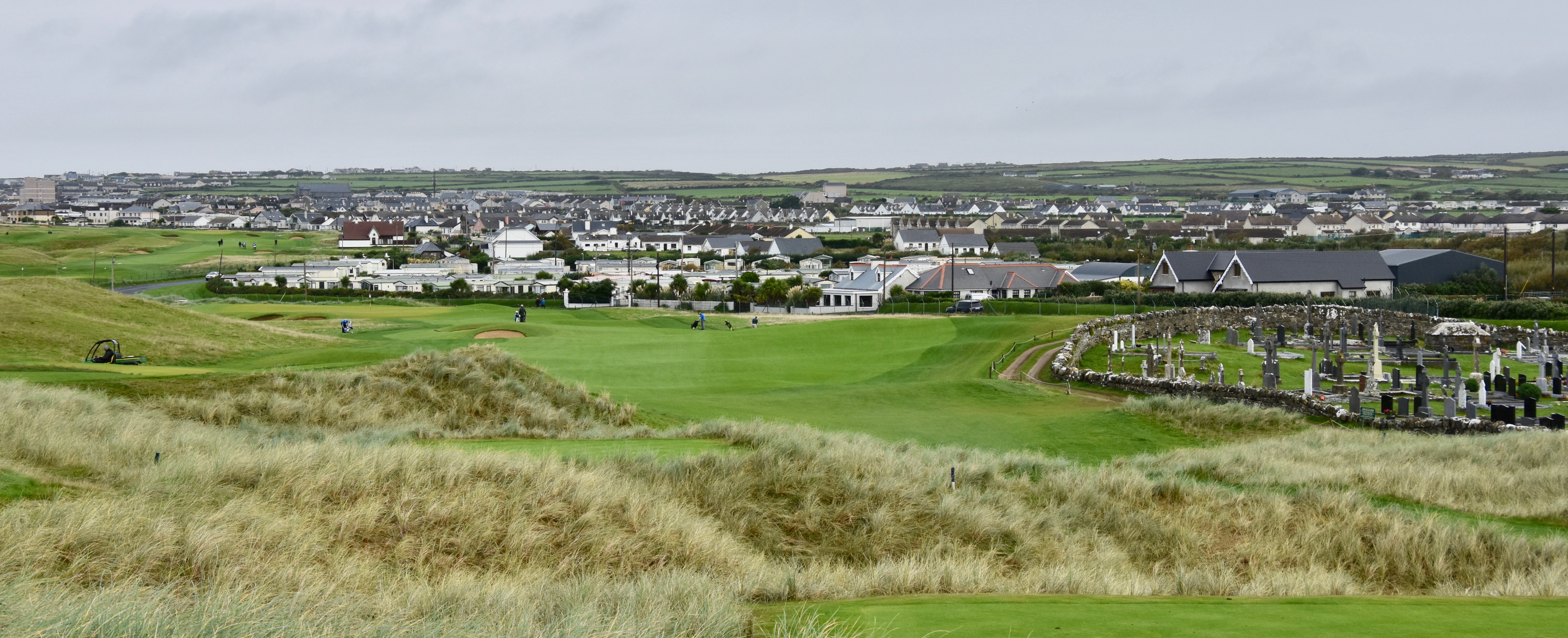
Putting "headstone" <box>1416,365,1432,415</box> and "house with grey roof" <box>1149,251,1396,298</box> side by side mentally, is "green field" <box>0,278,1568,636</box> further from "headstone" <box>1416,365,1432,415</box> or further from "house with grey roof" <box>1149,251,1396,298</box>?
"house with grey roof" <box>1149,251,1396,298</box>

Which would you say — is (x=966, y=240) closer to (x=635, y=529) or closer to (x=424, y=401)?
(x=424, y=401)

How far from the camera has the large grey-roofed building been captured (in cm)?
6275

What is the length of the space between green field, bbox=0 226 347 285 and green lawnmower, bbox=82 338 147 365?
52217mm

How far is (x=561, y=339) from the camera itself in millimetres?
38031

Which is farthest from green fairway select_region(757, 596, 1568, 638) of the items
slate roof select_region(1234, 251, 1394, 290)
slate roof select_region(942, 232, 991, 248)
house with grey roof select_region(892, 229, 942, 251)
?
house with grey roof select_region(892, 229, 942, 251)

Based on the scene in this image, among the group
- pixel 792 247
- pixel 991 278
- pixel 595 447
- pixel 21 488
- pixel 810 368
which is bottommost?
pixel 810 368

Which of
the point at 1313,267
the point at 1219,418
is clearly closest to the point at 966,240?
the point at 1313,267

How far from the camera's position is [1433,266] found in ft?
208

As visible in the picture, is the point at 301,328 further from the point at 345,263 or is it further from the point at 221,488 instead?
the point at 345,263

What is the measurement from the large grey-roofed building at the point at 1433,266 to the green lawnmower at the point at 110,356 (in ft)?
197

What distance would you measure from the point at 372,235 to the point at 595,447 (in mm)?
141741

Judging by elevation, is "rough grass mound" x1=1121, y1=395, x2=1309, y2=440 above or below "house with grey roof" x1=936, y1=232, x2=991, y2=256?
below

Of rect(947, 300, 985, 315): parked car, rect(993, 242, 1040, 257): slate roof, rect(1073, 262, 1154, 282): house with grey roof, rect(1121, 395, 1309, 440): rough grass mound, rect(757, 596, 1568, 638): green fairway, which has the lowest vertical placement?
rect(947, 300, 985, 315): parked car

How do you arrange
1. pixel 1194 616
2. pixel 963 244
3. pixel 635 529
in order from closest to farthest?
pixel 1194 616, pixel 635 529, pixel 963 244
